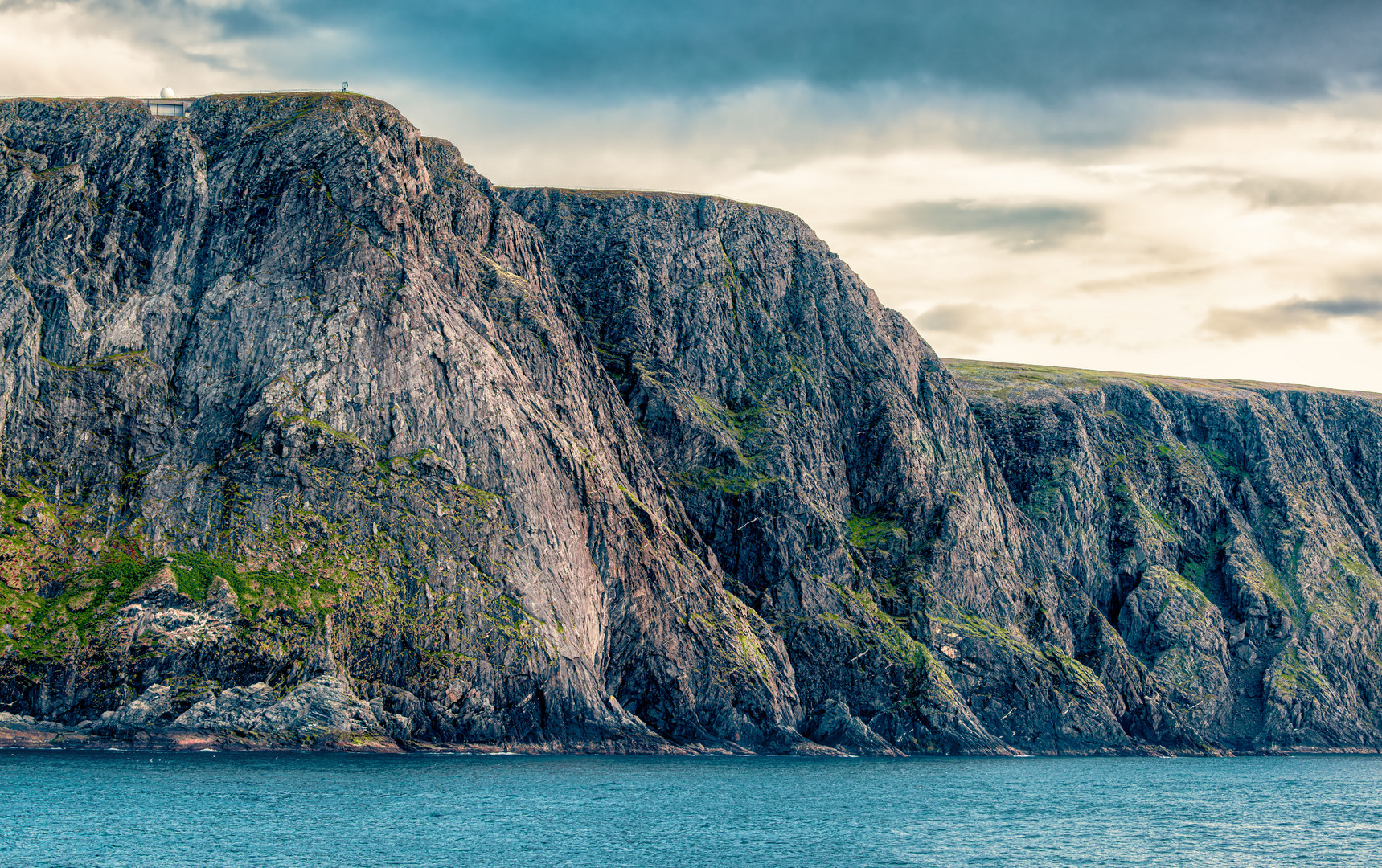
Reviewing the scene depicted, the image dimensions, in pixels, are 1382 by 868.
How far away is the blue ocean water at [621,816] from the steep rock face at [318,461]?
9.47m

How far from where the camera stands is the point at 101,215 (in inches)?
5477

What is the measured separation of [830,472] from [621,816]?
91304mm

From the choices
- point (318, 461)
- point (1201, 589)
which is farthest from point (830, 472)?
point (318, 461)

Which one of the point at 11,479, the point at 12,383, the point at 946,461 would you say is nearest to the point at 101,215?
the point at 12,383

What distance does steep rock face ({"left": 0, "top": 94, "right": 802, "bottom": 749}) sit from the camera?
11156 cm

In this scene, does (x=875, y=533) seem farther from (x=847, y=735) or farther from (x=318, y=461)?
(x=318, y=461)

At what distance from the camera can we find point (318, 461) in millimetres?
123312

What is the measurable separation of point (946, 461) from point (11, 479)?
123m

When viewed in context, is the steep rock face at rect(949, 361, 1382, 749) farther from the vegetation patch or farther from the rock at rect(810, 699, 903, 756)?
the rock at rect(810, 699, 903, 756)

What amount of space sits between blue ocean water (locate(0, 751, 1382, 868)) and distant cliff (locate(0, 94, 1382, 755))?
1006cm

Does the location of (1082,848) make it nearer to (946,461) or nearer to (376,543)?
(376,543)

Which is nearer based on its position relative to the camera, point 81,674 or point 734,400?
point 81,674

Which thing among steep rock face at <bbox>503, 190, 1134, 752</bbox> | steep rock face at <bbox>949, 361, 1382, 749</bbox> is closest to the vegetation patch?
steep rock face at <bbox>503, 190, 1134, 752</bbox>

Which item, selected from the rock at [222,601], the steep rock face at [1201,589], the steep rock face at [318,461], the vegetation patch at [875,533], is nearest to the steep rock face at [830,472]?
the vegetation patch at [875,533]
